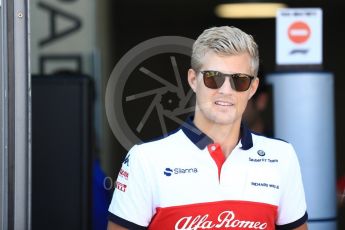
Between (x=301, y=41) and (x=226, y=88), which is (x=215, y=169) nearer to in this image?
(x=226, y=88)

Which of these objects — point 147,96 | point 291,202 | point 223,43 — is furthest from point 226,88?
point 147,96

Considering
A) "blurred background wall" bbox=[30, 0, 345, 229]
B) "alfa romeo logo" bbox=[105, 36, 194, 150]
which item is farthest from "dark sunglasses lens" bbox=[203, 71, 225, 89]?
"blurred background wall" bbox=[30, 0, 345, 229]

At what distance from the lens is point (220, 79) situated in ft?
7.63

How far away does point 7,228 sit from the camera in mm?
2670

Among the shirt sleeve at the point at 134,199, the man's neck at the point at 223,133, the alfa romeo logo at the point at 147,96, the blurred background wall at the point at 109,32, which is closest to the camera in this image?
the shirt sleeve at the point at 134,199

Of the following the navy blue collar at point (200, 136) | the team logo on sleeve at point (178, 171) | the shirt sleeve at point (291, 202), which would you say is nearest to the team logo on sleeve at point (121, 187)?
the team logo on sleeve at point (178, 171)

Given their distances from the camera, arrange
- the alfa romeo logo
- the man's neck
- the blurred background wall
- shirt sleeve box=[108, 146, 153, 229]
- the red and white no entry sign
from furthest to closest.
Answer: the blurred background wall → the red and white no entry sign → the alfa romeo logo → the man's neck → shirt sleeve box=[108, 146, 153, 229]

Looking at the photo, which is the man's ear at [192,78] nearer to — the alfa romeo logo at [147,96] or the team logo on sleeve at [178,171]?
the team logo on sleeve at [178,171]

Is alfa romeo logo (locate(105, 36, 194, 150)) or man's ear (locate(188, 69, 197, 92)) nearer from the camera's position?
man's ear (locate(188, 69, 197, 92))

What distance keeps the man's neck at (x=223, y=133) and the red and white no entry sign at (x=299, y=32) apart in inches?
61.9

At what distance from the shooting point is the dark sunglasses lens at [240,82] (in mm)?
2338

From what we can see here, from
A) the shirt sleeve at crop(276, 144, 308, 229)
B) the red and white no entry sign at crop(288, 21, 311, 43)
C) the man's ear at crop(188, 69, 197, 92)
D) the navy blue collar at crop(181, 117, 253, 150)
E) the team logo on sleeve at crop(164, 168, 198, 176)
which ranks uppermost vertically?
the red and white no entry sign at crop(288, 21, 311, 43)

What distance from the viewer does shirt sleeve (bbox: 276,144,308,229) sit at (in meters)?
2.35

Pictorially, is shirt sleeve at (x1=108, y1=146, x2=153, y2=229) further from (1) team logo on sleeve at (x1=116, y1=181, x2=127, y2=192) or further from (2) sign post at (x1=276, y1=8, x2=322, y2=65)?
(2) sign post at (x1=276, y1=8, x2=322, y2=65)
